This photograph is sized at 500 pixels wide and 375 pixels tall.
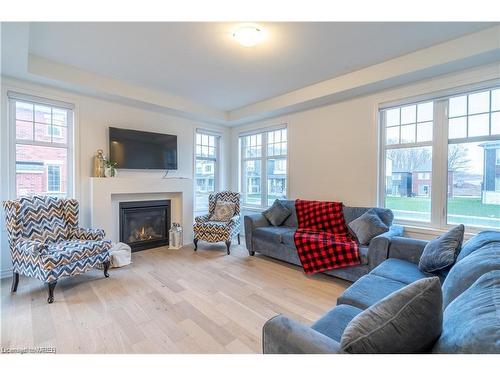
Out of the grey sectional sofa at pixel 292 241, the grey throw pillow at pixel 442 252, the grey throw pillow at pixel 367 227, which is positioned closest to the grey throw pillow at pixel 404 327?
the grey throw pillow at pixel 442 252

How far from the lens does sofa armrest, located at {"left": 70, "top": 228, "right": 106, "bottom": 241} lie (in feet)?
9.45

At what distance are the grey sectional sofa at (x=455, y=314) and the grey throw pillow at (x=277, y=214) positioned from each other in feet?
6.70

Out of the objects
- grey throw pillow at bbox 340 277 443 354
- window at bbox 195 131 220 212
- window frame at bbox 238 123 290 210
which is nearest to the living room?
grey throw pillow at bbox 340 277 443 354

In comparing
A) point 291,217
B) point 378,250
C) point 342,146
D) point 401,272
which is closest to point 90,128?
point 291,217

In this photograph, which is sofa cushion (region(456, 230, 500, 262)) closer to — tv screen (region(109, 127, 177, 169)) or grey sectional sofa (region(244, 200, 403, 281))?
grey sectional sofa (region(244, 200, 403, 281))

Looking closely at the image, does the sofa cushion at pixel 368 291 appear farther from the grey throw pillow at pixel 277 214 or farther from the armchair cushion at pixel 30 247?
the armchair cushion at pixel 30 247

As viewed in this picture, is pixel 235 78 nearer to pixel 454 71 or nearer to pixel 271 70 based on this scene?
pixel 271 70

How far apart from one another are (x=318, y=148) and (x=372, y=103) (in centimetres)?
99

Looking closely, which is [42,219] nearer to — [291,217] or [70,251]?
[70,251]

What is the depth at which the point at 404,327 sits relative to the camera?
800 millimetres

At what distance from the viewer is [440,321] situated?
83cm

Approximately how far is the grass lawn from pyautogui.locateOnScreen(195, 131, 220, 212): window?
11.0 feet

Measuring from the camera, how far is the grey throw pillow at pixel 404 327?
31.3 inches

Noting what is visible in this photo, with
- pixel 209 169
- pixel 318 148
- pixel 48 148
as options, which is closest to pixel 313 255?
pixel 318 148
